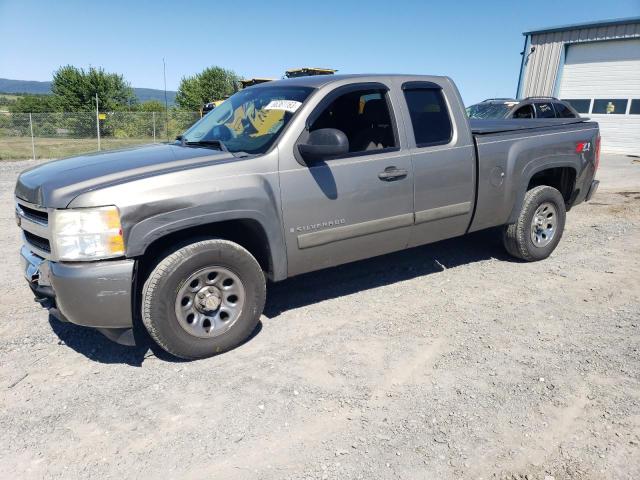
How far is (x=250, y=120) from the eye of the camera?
13.0 feet

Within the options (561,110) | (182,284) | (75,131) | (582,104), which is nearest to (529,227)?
(182,284)

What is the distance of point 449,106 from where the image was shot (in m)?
4.43

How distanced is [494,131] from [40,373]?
14.4 feet

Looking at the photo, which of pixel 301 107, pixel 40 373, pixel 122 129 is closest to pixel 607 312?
pixel 301 107

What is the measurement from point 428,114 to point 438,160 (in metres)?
0.44

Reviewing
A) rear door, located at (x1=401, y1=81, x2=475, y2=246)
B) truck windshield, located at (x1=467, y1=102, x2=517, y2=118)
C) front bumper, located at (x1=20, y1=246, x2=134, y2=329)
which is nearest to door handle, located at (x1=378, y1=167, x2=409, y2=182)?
rear door, located at (x1=401, y1=81, x2=475, y2=246)

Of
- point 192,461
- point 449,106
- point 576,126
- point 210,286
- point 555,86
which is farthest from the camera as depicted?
point 555,86

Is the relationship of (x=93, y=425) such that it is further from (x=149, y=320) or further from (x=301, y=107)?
(x=301, y=107)

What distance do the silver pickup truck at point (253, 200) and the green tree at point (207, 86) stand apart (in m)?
48.3

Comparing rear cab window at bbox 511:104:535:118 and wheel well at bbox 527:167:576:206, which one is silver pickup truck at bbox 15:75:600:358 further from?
rear cab window at bbox 511:104:535:118

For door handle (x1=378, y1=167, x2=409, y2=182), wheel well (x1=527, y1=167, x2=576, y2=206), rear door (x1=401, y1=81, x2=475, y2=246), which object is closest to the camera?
door handle (x1=378, y1=167, x2=409, y2=182)

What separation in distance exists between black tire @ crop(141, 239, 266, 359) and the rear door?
5.22ft

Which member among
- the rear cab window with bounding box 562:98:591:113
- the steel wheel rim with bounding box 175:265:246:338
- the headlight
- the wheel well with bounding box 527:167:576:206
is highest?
the rear cab window with bounding box 562:98:591:113

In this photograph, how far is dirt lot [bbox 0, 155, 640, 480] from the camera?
2445mm
